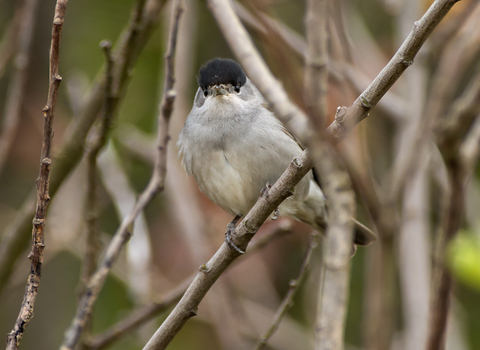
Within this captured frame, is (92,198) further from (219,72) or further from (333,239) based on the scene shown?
(333,239)

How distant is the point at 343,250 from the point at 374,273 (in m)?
2.74

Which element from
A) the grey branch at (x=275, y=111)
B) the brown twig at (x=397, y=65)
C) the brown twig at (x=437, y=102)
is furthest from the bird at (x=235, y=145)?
the brown twig at (x=397, y=65)

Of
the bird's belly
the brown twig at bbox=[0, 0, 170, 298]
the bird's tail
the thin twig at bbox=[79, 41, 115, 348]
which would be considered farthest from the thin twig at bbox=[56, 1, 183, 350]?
the bird's tail

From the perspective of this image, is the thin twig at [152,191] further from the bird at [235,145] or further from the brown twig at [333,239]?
the brown twig at [333,239]

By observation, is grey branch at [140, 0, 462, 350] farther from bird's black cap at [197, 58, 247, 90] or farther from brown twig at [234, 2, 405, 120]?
brown twig at [234, 2, 405, 120]

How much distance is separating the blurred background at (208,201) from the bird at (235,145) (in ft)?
1.17

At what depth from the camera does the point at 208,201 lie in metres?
6.35

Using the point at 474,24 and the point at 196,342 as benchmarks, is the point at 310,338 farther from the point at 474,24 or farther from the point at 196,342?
the point at 474,24

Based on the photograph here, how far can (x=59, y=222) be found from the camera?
530cm

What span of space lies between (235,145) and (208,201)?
2722mm

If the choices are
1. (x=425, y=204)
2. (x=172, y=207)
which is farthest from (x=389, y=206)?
(x=172, y=207)

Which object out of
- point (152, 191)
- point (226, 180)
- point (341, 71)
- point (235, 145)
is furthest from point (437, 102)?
point (152, 191)

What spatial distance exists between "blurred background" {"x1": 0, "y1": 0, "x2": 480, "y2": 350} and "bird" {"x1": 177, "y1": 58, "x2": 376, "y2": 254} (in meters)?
0.36

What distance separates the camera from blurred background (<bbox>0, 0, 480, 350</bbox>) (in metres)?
3.65
